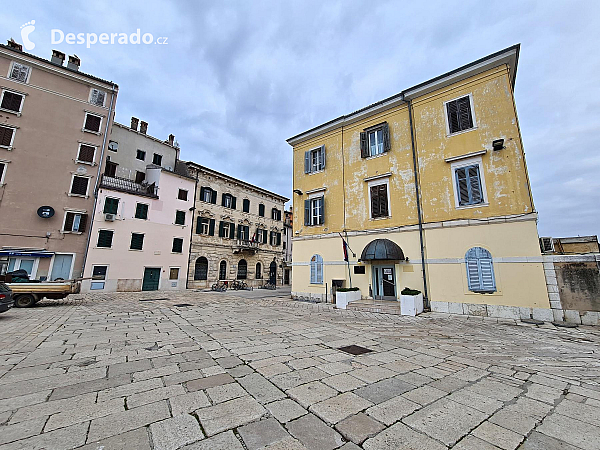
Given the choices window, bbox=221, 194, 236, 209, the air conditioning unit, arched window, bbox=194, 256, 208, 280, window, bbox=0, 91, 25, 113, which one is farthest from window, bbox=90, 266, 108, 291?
the air conditioning unit

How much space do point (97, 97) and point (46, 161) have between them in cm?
682

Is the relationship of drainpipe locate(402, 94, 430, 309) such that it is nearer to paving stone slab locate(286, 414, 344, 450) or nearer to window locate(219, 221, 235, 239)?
paving stone slab locate(286, 414, 344, 450)

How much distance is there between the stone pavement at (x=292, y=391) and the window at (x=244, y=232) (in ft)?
68.7

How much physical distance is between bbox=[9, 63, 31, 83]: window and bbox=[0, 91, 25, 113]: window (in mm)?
1287

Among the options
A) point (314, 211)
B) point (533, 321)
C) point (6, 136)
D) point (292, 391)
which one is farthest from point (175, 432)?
point (6, 136)

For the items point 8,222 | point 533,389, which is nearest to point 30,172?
point 8,222

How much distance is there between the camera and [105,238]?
19750 millimetres

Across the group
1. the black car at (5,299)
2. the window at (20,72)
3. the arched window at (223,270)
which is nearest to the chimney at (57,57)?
the window at (20,72)

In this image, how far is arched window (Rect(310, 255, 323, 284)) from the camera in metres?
15.4

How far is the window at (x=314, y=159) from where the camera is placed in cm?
1658

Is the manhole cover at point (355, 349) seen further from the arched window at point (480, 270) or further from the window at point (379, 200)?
the window at point (379, 200)

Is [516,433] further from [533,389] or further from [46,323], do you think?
[46,323]

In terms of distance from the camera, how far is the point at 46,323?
818 cm

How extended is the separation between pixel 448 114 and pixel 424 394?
12.9 meters
